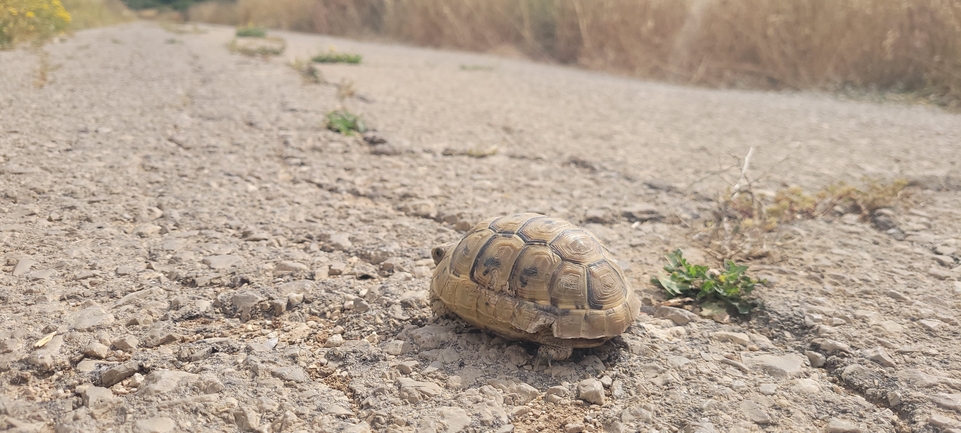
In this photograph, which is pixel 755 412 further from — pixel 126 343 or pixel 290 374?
pixel 126 343

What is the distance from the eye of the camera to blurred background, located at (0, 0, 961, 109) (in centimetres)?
751

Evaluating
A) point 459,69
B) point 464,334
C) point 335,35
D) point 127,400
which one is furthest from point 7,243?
point 335,35

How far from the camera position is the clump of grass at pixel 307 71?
6.27 m

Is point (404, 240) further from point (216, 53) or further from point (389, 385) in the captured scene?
point (216, 53)

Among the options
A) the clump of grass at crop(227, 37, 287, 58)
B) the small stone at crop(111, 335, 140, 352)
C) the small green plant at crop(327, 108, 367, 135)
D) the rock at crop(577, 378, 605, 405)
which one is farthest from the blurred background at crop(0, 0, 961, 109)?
the rock at crop(577, 378, 605, 405)

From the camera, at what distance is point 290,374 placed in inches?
78.3

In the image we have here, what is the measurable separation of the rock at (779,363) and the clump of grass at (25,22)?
22.3ft

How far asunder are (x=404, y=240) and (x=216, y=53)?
592 cm

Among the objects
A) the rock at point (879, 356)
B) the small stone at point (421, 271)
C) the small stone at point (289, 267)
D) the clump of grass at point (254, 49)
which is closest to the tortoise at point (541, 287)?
the small stone at point (421, 271)

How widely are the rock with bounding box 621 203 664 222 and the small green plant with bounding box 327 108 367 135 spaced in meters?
2.10

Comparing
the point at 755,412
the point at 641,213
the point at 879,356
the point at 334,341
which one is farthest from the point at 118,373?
the point at 641,213

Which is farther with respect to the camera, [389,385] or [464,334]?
[464,334]

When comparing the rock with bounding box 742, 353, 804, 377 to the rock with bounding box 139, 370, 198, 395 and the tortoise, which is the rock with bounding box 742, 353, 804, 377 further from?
the rock with bounding box 139, 370, 198, 395

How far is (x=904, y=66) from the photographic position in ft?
25.1
